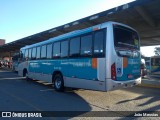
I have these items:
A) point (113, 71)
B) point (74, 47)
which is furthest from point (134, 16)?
point (113, 71)

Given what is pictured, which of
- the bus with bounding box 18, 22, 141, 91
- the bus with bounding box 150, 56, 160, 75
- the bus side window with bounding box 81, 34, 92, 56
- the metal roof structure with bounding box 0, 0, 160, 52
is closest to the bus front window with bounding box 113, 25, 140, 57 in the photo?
the bus with bounding box 18, 22, 141, 91

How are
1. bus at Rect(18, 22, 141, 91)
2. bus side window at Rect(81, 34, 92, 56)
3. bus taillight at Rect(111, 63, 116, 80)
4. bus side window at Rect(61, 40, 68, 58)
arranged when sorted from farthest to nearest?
1. bus side window at Rect(61, 40, 68, 58)
2. bus side window at Rect(81, 34, 92, 56)
3. bus at Rect(18, 22, 141, 91)
4. bus taillight at Rect(111, 63, 116, 80)

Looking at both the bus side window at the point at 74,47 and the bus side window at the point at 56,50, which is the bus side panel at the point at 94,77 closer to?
the bus side window at the point at 74,47

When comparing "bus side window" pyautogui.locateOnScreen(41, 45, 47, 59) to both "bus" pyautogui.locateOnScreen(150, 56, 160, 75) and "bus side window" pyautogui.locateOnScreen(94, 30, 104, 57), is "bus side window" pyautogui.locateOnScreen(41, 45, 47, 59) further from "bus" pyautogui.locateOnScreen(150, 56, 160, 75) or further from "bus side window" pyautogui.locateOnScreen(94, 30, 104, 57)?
"bus" pyautogui.locateOnScreen(150, 56, 160, 75)

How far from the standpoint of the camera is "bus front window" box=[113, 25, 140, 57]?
29.9 ft

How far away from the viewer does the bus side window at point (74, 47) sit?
1084 centimetres

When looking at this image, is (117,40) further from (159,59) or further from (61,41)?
(159,59)

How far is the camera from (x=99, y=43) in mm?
9219

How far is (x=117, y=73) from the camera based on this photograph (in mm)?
8828

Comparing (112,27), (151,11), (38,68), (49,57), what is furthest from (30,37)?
(112,27)

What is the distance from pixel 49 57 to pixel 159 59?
89.7 ft

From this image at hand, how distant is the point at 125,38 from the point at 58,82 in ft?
16.0

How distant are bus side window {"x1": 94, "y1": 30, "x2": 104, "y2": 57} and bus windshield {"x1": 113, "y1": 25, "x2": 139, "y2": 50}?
0.54 metres

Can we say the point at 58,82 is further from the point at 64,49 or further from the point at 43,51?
the point at 43,51
